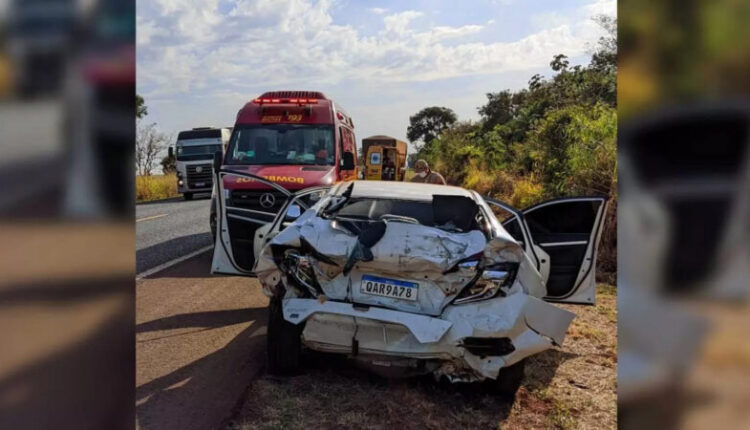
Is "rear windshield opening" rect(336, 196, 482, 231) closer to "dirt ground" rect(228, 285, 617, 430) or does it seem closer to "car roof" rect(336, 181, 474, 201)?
"car roof" rect(336, 181, 474, 201)

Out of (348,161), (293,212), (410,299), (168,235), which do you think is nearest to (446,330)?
(410,299)

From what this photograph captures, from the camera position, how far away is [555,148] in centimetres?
1329

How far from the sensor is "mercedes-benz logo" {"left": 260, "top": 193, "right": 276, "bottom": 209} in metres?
8.80

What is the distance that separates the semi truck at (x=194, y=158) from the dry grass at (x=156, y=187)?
441 centimetres

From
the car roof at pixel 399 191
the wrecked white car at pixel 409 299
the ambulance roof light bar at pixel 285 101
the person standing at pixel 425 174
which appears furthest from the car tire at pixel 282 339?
the person standing at pixel 425 174

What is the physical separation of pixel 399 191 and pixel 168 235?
8270 millimetres

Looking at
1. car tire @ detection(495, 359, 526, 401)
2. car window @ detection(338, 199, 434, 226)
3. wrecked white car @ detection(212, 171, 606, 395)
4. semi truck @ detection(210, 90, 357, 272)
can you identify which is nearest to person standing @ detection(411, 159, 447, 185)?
semi truck @ detection(210, 90, 357, 272)

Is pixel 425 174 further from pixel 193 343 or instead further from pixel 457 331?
pixel 457 331

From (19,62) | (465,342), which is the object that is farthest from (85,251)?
(465,342)

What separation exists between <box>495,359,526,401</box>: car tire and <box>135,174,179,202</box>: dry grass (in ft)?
81.7

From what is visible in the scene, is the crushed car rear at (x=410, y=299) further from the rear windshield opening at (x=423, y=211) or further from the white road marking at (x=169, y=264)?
the white road marking at (x=169, y=264)

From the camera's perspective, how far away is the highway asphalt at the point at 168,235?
959 centimetres

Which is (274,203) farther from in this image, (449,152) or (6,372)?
(449,152)

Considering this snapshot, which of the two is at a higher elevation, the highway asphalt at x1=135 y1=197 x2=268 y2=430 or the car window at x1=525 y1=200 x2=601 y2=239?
the car window at x1=525 y1=200 x2=601 y2=239
